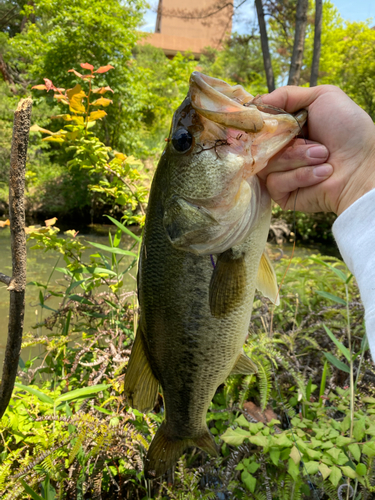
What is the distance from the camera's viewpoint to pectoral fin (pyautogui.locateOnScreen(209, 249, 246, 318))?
1270 mm

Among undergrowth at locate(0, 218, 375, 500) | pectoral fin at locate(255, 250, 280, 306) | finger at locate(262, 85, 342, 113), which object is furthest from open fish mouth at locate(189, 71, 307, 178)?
undergrowth at locate(0, 218, 375, 500)

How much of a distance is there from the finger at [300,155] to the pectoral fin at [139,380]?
0.94 meters

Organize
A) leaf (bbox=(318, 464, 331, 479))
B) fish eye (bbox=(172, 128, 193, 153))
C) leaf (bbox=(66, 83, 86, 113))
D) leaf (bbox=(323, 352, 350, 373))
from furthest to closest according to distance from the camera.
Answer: leaf (bbox=(66, 83, 86, 113)) → leaf (bbox=(323, 352, 350, 373)) → leaf (bbox=(318, 464, 331, 479)) → fish eye (bbox=(172, 128, 193, 153))

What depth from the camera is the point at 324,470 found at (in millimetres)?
1410

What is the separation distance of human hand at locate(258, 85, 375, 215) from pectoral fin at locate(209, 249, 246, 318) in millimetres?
356

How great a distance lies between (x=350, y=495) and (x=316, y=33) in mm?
11778

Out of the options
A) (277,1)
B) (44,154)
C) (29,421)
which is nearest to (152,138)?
(44,154)

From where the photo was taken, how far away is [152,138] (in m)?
19.8

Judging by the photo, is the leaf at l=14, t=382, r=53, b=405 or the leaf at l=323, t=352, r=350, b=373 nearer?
the leaf at l=14, t=382, r=53, b=405

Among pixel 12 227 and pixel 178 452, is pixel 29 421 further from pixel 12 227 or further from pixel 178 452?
pixel 12 227

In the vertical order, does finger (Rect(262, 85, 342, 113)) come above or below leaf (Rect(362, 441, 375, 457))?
above

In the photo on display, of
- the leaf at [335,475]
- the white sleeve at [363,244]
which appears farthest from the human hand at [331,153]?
the leaf at [335,475]

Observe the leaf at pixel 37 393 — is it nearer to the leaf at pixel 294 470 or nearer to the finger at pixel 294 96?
the leaf at pixel 294 470

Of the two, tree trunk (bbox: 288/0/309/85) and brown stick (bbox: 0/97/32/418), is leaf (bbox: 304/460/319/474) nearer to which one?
brown stick (bbox: 0/97/32/418)
